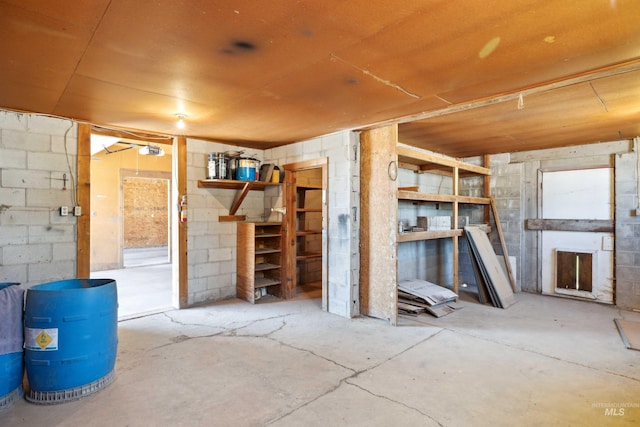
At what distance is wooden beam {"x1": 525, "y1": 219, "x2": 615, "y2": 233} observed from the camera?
185 inches

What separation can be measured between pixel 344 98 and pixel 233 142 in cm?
242

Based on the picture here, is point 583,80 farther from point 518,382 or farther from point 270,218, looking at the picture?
point 270,218

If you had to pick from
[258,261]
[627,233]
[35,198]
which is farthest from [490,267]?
[35,198]

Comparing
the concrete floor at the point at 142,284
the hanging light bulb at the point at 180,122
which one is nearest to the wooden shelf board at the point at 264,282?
the concrete floor at the point at 142,284

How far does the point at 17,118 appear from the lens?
3.28 m

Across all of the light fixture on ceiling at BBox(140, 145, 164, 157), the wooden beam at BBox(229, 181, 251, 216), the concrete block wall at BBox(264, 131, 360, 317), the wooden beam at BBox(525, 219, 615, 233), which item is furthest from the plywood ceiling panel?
the light fixture on ceiling at BBox(140, 145, 164, 157)

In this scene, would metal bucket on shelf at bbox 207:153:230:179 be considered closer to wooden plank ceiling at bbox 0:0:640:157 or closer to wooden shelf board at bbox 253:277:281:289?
wooden plank ceiling at bbox 0:0:640:157

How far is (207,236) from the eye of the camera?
470cm

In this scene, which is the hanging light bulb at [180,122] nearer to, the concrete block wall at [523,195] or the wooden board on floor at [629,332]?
the wooden board on floor at [629,332]

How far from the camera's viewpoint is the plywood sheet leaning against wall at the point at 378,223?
3.76m

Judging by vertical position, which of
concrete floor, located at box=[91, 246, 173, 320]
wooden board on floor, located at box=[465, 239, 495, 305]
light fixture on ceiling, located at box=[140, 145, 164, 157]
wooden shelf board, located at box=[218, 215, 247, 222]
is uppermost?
light fixture on ceiling, located at box=[140, 145, 164, 157]

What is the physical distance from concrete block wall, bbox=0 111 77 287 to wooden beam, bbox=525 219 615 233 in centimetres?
626

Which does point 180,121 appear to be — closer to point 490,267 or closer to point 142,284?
point 142,284

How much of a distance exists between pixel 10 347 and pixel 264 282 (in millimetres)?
2993
